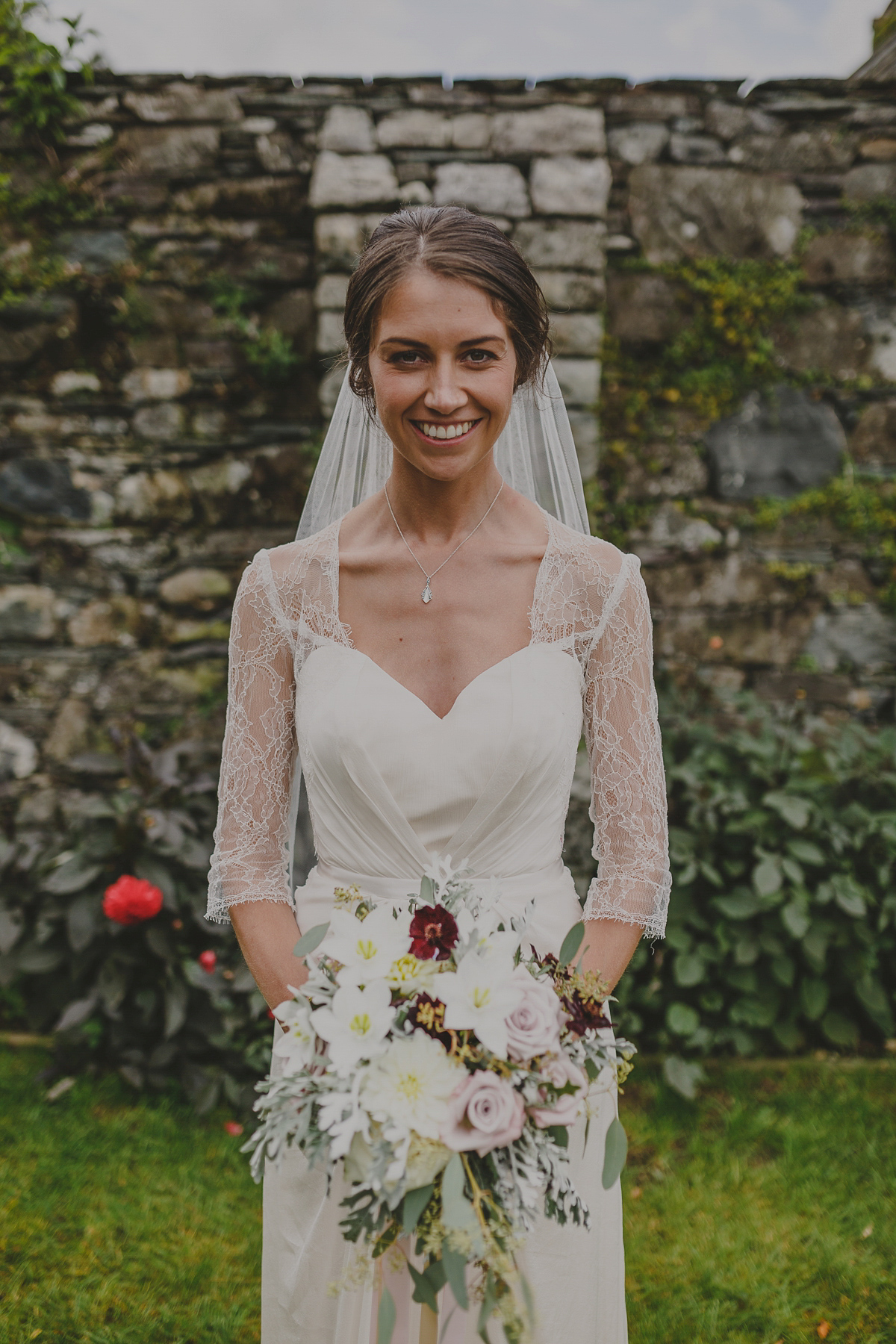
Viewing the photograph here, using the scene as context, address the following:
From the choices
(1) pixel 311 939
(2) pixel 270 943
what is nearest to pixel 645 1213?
(2) pixel 270 943

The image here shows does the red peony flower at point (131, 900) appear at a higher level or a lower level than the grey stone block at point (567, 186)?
lower

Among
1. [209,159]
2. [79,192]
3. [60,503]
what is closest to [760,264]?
[209,159]

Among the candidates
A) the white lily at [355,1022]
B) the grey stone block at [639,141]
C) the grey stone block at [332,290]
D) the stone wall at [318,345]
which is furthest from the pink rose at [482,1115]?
the grey stone block at [639,141]

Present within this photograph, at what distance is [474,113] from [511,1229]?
3.77 m

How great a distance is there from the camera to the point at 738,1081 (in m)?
3.39

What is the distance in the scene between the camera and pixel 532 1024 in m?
1.15

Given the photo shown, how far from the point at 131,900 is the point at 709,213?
354 cm

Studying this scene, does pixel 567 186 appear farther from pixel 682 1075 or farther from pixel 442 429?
pixel 682 1075

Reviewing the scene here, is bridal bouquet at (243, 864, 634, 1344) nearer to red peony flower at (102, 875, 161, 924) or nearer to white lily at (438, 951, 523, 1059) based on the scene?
white lily at (438, 951, 523, 1059)

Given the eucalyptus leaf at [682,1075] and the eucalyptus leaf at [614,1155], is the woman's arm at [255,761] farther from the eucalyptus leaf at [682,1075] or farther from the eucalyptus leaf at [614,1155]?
the eucalyptus leaf at [682,1075]

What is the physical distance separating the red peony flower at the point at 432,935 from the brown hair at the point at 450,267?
112 cm

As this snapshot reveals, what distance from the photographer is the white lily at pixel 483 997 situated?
3.71ft

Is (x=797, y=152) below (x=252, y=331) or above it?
above

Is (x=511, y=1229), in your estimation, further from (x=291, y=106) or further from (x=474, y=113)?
(x=291, y=106)
